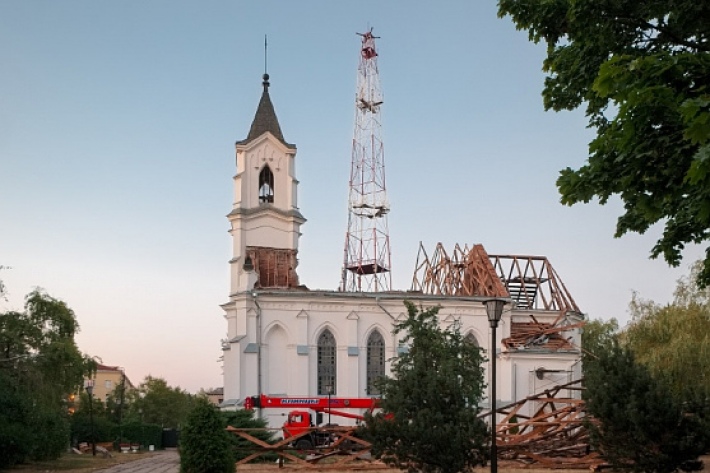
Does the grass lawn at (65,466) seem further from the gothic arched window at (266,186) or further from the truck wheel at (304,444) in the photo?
the gothic arched window at (266,186)

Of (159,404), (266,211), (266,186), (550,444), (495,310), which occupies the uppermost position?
(266,186)

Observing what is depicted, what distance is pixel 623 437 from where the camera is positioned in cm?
2327

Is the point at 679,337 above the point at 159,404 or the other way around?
above

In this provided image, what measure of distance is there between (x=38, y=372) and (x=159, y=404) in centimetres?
6016

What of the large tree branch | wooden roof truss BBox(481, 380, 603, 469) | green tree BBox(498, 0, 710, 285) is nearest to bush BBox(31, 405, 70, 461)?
wooden roof truss BBox(481, 380, 603, 469)

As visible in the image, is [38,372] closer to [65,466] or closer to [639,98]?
[65,466]

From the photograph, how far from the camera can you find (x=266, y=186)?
201ft

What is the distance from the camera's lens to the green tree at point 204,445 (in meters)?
26.2

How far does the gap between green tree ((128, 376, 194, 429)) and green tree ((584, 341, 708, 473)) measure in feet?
246

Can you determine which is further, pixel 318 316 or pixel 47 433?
pixel 318 316

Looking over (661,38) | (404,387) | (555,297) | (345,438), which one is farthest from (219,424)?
(555,297)

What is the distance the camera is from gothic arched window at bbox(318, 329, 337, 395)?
53938 mm

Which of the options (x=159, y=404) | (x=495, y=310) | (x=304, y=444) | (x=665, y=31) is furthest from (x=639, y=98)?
(x=159, y=404)

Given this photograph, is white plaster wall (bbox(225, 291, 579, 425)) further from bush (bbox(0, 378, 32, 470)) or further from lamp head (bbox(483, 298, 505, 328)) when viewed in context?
lamp head (bbox(483, 298, 505, 328))
